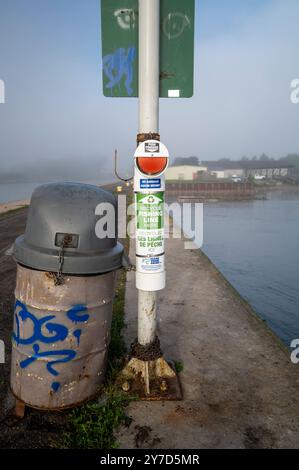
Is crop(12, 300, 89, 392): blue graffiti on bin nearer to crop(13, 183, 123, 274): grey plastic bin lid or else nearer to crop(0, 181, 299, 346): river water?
crop(13, 183, 123, 274): grey plastic bin lid

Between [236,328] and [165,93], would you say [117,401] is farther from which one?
[165,93]

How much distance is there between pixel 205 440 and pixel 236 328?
2.28 m

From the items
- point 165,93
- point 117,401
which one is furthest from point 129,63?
point 117,401

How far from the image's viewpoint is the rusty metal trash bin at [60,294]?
8.79ft

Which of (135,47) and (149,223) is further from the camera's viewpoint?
(135,47)

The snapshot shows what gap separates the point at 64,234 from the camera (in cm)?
267

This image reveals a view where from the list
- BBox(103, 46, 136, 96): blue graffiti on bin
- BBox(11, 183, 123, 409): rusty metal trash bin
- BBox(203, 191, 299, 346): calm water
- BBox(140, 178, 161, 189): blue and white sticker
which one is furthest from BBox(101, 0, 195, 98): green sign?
BBox(203, 191, 299, 346): calm water

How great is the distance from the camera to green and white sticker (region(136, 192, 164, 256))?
3.15 meters

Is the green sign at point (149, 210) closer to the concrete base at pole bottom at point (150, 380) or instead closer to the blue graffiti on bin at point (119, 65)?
the blue graffiti on bin at point (119, 65)

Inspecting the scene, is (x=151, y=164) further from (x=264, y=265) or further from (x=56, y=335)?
(x=264, y=265)

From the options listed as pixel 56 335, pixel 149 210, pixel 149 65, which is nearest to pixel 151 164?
pixel 149 210

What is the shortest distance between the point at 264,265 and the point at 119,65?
49.1 ft

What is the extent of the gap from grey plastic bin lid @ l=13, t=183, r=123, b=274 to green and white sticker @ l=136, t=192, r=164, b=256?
454 millimetres
